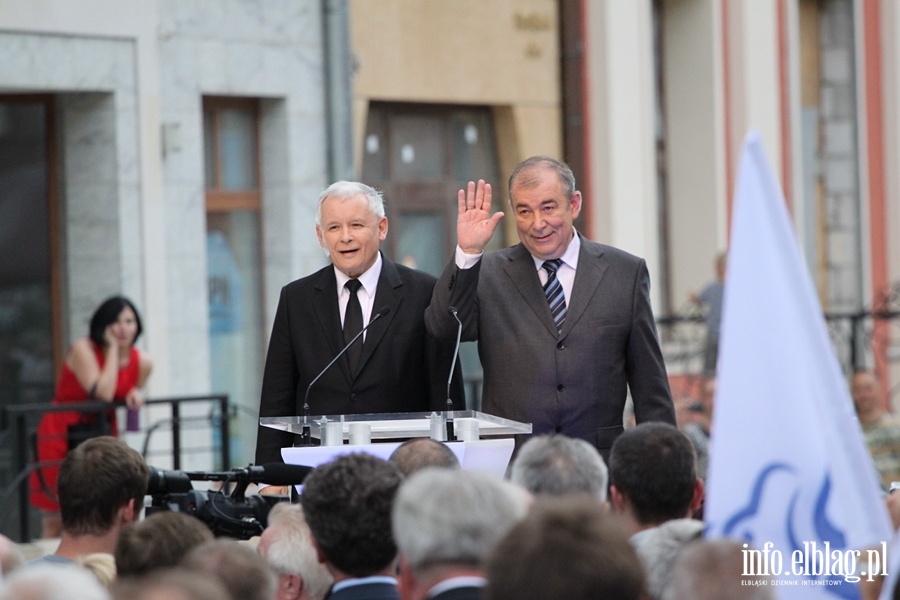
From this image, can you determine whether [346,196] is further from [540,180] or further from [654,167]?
[654,167]

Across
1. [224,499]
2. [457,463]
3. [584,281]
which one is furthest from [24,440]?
[457,463]

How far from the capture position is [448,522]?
325 cm

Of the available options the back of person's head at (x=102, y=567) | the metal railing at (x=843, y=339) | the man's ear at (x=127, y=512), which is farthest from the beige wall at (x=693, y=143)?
the back of person's head at (x=102, y=567)

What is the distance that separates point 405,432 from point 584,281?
1.05 m

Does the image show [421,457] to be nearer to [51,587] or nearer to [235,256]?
[51,587]

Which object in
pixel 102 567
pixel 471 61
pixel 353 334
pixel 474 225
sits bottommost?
pixel 102 567

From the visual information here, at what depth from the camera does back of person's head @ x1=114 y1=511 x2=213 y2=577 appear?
12.2 feet

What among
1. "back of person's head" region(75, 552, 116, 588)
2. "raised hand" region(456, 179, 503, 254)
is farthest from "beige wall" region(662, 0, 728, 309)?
"back of person's head" region(75, 552, 116, 588)

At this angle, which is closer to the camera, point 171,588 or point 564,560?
point 564,560

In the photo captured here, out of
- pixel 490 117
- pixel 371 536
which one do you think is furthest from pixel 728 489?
pixel 490 117

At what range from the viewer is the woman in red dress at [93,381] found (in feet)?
31.6

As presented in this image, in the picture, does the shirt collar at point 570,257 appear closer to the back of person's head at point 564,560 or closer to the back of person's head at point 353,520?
the back of person's head at point 353,520

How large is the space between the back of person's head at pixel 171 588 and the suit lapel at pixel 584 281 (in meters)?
2.94

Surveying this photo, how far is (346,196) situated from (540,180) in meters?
0.67
